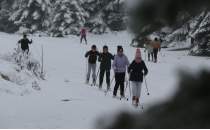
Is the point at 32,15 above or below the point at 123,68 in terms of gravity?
above

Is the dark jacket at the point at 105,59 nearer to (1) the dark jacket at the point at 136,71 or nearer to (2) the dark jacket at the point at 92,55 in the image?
(2) the dark jacket at the point at 92,55

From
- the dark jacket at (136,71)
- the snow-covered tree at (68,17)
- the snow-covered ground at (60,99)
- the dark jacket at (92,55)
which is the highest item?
the snow-covered tree at (68,17)

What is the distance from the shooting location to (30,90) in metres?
15.8

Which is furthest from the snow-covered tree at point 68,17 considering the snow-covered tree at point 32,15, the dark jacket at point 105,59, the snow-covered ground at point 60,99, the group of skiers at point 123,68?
the dark jacket at point 105,59

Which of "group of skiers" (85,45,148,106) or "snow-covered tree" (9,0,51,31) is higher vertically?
"snow-covered tree" (9,0,51,31)

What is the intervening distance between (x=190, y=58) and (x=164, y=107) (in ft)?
97.2

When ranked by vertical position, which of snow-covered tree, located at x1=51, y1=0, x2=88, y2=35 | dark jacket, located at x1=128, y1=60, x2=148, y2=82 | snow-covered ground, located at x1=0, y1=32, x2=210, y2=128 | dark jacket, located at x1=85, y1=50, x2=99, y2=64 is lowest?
snow-covered ground, located at x1=0, y1=32, x2=210, y2=128

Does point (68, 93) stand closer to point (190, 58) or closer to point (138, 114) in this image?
point (138, 114)

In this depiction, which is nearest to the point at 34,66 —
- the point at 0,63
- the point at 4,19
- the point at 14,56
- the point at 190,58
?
the point at 14,56

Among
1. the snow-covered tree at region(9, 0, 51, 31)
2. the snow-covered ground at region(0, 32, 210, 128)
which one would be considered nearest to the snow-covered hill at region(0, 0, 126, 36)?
the snow-covered tree at region(9, 0, 51, 31)

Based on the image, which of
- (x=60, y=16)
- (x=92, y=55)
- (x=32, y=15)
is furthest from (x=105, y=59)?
(x=32, y=15)

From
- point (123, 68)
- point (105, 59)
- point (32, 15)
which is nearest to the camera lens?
point (123, 68)

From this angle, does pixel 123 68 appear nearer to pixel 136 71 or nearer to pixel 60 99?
pixel 136 71

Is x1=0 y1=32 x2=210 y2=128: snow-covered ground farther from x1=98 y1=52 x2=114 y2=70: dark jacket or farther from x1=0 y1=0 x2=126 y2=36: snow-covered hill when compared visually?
x1=0 y1=0 x2=126 y2=36: snow-covered hill
